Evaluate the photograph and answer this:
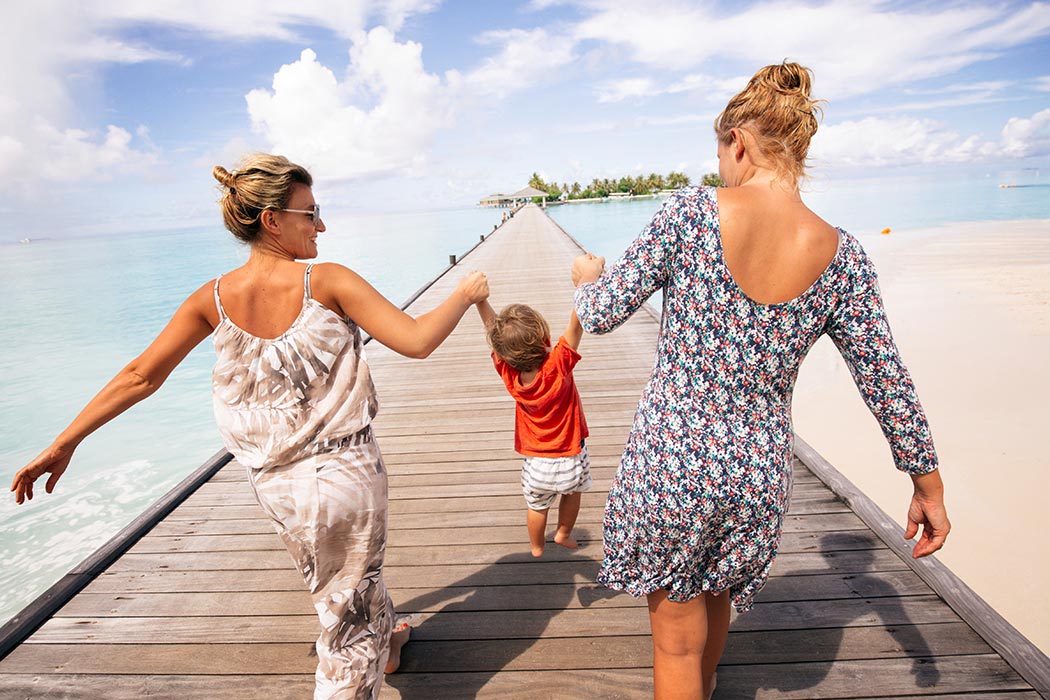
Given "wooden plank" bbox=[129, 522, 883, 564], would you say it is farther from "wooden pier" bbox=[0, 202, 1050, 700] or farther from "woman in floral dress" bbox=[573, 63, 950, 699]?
"woman in floral dress" bbox=[573, 63, 950, 699]

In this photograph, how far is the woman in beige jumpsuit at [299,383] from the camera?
1558 mm

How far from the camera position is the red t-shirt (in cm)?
242

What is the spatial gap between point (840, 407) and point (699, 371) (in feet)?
24.7

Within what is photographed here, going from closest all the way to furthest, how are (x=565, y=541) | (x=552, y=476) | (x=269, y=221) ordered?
(x=269, y=221)
(x=552, y=476)
(x=565, y=541)

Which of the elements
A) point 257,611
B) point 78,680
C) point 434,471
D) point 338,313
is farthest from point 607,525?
point 434,471

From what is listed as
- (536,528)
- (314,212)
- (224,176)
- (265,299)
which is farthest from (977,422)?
→ (224,176)

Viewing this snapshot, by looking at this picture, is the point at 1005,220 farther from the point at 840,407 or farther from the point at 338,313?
the point at 338,313

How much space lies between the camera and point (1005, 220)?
117ft

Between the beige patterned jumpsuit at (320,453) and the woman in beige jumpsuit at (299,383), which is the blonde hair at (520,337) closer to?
the woman in beige jumpsuit at (299,383)

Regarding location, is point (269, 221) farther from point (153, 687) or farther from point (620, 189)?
point (620, 189)

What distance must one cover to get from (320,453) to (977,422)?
8.03 m

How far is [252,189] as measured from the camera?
60.2 inches

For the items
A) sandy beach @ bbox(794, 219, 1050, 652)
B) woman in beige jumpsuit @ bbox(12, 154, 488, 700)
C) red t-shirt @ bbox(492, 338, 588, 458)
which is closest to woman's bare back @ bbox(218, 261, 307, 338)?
woman in beige jumpsuit @ bbox(12, 154, 488, 700)

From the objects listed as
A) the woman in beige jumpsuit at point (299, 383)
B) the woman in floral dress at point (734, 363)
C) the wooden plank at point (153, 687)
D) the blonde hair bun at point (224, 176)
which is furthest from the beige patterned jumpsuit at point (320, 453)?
the woman in floral dress at point (734, 363)
